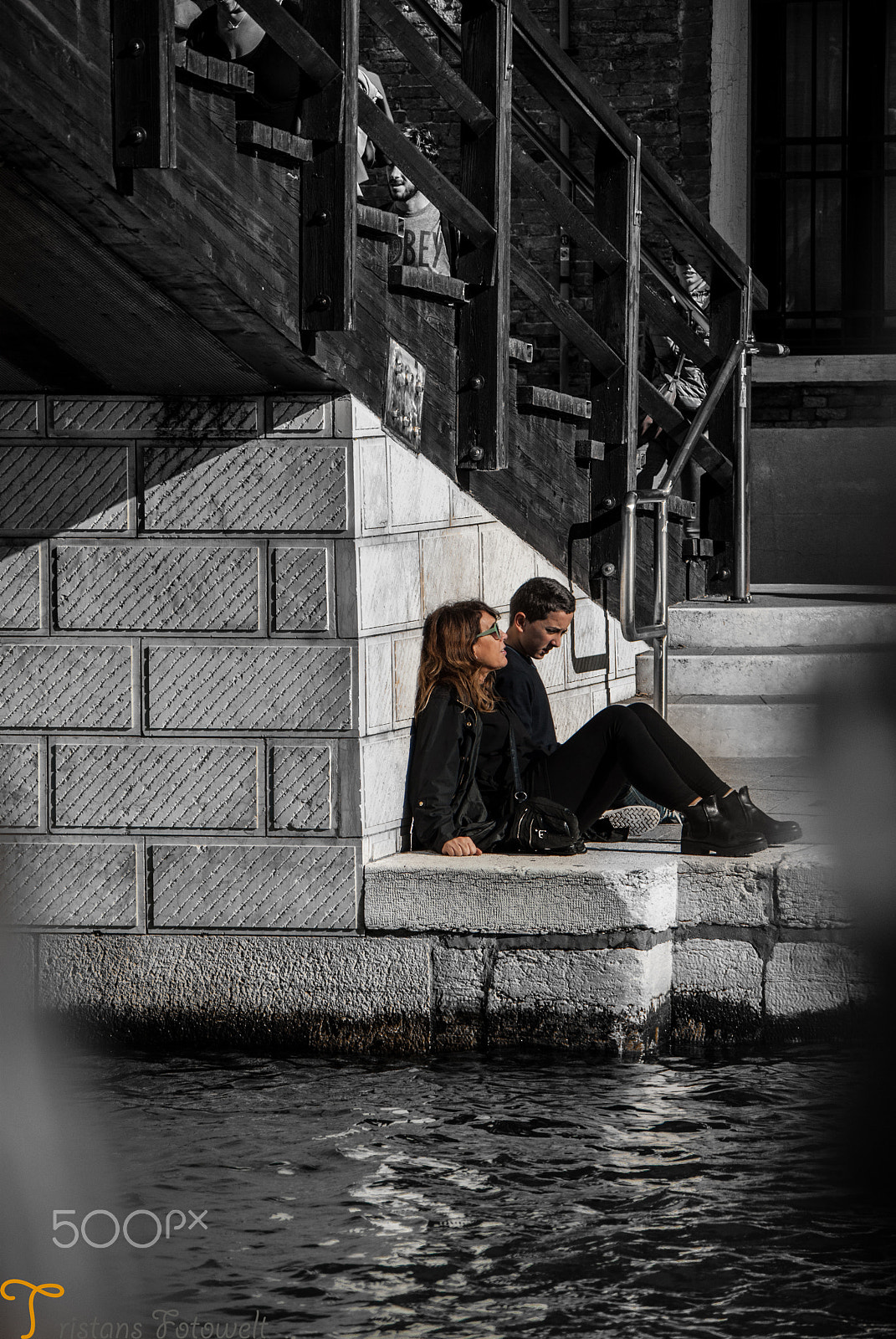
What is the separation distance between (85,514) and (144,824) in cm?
94

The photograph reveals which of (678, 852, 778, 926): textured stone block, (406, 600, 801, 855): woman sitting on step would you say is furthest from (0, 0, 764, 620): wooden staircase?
(678, 852, 778, 926): textured stone block

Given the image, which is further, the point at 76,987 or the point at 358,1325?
the point at 76,987

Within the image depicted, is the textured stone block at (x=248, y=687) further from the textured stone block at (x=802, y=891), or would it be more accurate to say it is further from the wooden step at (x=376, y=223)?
the textured stone block at (x=802, y=891)

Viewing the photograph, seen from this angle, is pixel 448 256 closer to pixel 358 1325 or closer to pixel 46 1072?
pixel 46 1072

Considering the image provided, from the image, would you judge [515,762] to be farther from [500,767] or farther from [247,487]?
[247,487]

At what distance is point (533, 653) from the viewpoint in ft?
20.3

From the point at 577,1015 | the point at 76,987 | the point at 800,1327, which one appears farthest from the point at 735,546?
the point at 800,1327

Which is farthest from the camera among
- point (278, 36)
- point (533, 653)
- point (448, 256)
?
point (448, 256)

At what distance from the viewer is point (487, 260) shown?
5801 mm

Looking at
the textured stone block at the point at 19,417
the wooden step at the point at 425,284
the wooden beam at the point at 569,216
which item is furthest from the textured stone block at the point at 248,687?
the wooden beam at the point at 569,216

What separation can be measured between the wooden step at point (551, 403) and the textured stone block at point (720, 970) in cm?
206

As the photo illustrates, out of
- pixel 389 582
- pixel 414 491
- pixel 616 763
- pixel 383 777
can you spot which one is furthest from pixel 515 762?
pixel 414 491

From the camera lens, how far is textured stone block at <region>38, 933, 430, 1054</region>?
5.34 meters

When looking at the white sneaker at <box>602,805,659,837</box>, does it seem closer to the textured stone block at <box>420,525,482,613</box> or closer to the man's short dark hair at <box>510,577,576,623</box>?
the man's short dark hair at <box>510,577,576,623</box>
